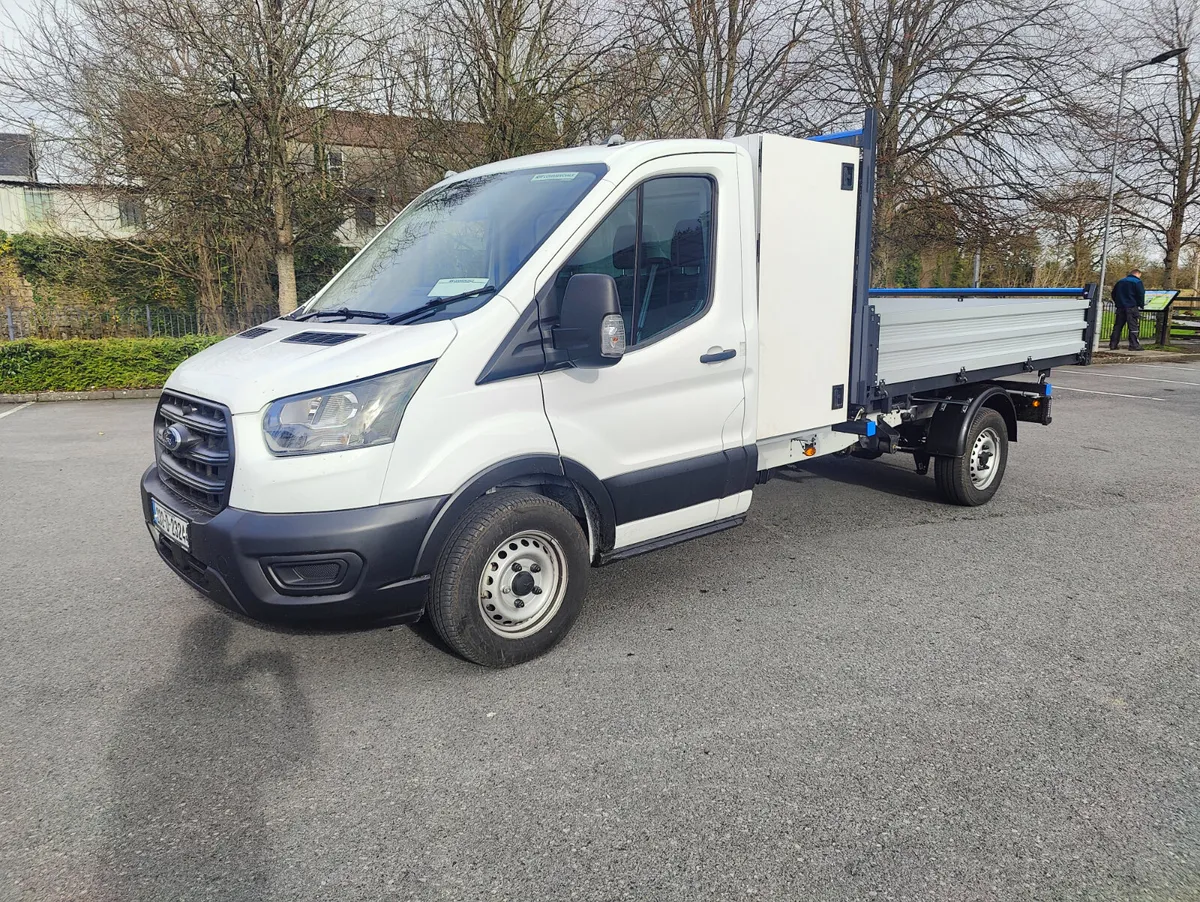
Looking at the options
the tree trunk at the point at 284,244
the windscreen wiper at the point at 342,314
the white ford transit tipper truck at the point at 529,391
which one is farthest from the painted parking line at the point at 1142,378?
the windscreen wiper at the point at 342,314

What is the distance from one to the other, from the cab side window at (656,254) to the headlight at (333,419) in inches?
37.2

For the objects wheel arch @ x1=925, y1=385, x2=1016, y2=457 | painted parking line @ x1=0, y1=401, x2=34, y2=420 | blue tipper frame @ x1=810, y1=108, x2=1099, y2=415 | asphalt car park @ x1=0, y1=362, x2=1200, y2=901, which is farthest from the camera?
painted parking line @ x1=0, y1=401, x2=34, y2=420

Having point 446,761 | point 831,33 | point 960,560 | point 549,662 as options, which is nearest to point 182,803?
point 446,761

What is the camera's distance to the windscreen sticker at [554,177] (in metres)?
3.96

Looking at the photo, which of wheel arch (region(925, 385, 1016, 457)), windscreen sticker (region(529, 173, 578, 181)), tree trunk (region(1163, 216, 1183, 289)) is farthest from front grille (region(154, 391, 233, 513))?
tree trunk (region(1163, 216, 1183, 289))

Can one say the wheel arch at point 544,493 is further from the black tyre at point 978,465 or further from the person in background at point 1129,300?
the person in background at point 1129,300

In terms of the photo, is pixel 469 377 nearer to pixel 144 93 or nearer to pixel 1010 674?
pixel 1010 674

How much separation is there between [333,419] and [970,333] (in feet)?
15.0

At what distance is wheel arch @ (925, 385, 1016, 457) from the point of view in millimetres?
Result: 6074

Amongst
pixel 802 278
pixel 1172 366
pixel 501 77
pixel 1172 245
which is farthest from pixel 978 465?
pixel 1172 245

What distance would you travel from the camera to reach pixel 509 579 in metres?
3.65

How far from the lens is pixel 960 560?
17.2ft

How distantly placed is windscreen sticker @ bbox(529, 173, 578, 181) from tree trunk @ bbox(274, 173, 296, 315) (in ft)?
36.7

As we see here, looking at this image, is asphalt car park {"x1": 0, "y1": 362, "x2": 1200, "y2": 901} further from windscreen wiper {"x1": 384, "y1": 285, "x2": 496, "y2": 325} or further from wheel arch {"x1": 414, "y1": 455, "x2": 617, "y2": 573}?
windscreen wiper {"x1": 384, "y1": 285, "x2": 496, "y2": 325}
